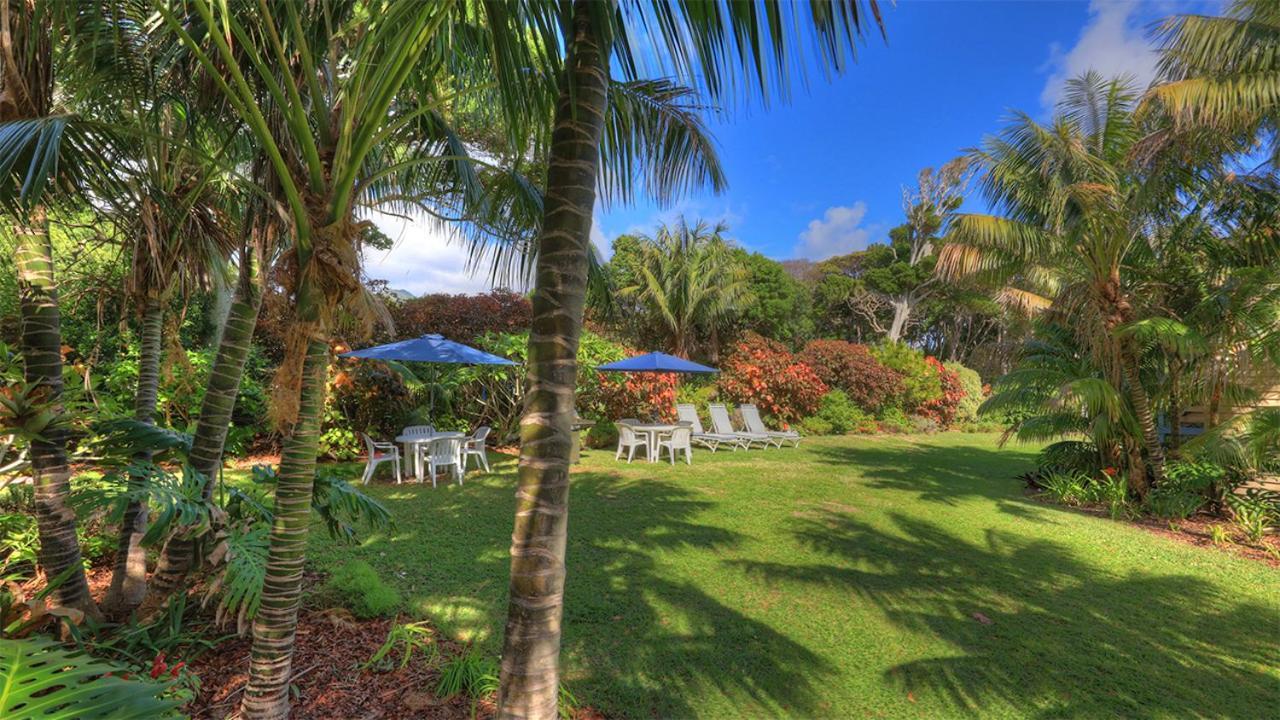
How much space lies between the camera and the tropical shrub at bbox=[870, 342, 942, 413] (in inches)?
784

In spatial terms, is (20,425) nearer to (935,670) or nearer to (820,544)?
(935,670)

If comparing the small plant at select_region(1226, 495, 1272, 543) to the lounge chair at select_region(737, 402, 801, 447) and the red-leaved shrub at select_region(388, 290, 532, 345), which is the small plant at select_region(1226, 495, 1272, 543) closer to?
the lounge chair at select_region(737, 402, 801, 447)

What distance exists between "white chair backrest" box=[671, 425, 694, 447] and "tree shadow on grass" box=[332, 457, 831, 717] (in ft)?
13.3

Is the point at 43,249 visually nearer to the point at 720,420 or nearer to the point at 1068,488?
the point at 1068,488

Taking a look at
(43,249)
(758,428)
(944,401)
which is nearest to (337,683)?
(43,249)

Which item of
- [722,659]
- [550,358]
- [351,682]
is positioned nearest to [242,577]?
[351,682]

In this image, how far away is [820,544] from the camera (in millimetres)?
6074

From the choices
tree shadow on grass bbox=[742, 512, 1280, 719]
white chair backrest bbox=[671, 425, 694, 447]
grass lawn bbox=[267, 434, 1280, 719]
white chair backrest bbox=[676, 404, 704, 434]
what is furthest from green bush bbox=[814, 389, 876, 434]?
tree shadow on grass bbox=[742, 512, 1280, 719]

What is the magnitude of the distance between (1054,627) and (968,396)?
66.4 feet

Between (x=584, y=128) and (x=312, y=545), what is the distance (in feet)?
16.7

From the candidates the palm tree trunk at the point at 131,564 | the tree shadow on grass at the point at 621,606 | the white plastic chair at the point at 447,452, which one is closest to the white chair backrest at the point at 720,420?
the tree shadow on grass at the point at 621,606

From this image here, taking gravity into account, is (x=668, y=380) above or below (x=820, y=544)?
above

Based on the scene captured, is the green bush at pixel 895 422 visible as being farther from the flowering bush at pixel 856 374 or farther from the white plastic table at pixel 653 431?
the white plastic table at pixel 653 431

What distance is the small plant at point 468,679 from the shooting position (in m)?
3.03
